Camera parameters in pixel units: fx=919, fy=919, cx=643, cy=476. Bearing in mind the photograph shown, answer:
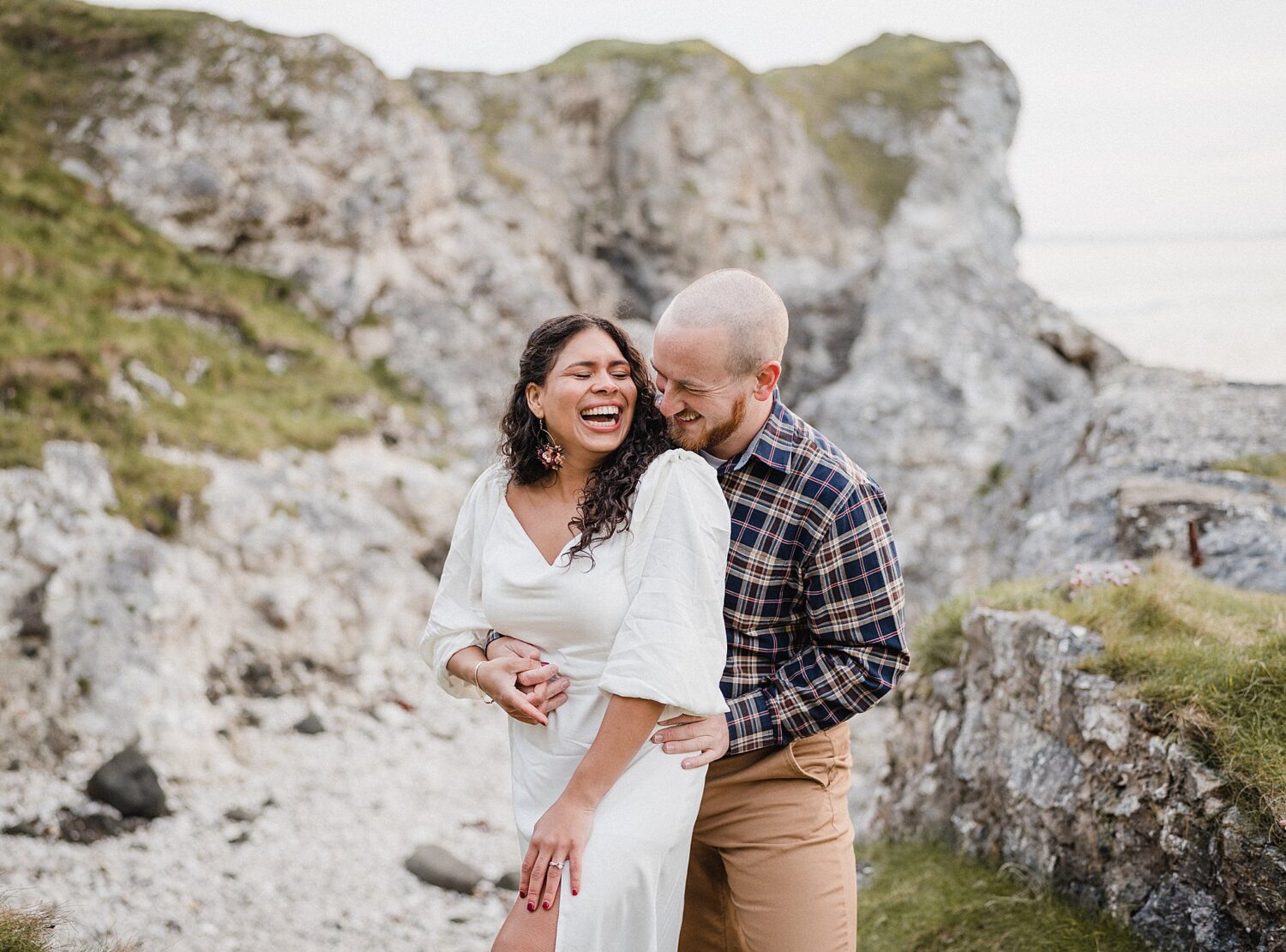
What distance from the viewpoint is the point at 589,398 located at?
351cm

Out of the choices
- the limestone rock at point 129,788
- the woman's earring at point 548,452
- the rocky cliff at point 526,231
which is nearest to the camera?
the woman's earring at point 548,452

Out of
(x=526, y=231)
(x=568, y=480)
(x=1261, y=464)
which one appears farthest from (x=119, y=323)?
(x=1261, y=464)

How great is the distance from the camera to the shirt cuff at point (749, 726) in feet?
12.2

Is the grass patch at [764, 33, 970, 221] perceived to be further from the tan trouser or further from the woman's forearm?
the woman's forearm

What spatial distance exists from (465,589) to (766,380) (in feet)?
5.00

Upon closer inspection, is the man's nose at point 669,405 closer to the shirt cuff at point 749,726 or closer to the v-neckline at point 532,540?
the v-neckline at point 532,540

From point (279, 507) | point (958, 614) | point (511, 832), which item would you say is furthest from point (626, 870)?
point (279, 507)

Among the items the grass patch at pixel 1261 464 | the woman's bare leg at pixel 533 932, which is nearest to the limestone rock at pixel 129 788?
the woman's bare leg at pixel 533 932

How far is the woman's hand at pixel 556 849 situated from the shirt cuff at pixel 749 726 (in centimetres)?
77

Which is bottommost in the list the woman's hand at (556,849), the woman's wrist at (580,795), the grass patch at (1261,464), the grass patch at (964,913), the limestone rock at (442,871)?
the limestone rock at (442,871)

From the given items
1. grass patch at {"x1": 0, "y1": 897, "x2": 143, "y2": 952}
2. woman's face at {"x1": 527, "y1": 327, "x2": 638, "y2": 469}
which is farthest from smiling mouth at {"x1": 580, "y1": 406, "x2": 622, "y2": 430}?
grass patch at {"x1": 0, "y1": 897, "x2": 143, "y2": 952}

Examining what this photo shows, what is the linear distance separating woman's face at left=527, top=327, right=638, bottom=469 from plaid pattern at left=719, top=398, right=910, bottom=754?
600 mm

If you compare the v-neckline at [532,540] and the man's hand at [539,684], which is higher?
the v-neckline at [532,540]

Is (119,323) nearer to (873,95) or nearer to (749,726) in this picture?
(749,726)
